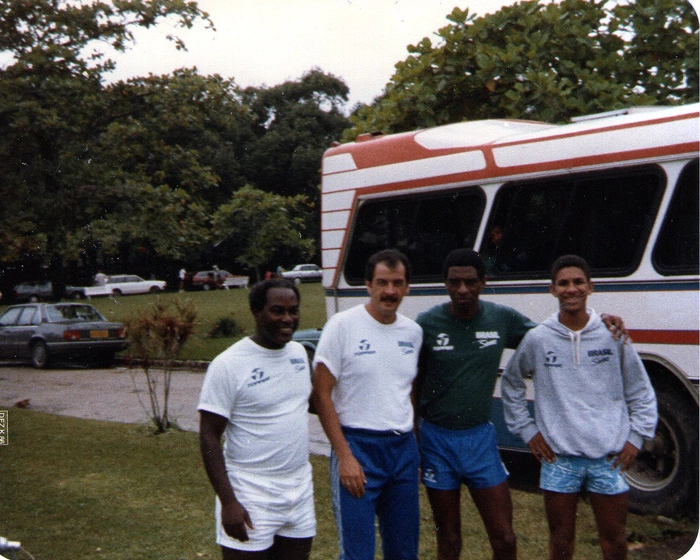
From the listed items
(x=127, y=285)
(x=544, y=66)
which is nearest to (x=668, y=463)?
(x=544, y=66)

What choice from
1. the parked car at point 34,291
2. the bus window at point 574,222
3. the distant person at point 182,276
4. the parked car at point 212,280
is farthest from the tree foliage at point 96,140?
the parked car at point 212,280

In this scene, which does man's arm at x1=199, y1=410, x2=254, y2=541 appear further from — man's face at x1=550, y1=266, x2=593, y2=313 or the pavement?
the pavement

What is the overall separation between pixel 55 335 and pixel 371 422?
51.2 feet

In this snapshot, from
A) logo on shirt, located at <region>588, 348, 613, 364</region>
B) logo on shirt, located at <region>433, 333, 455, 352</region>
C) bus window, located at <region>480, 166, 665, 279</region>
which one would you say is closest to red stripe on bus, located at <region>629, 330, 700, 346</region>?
bus window, located at <region>480, 166, 665, 279</region>

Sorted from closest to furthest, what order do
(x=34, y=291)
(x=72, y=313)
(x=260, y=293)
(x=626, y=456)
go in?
1. (x=260, y=293)
2. (x=626, y=456)
3. (x=72, y=313)
4. (x=34, y=291)

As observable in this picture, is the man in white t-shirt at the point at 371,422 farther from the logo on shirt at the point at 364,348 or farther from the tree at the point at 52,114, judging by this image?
the tree at the point at 52,114

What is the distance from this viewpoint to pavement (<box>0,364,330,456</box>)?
37.2 feet

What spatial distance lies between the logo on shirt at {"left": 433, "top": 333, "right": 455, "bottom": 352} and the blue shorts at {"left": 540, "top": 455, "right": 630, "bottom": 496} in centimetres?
68

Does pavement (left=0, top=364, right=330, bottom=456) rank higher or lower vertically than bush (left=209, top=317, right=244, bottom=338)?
lower

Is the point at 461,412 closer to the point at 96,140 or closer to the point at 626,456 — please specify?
the point at 626,456

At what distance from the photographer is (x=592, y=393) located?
3.92m

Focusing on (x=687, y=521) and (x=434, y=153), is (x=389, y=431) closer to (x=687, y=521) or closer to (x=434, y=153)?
(x=687, y=521)

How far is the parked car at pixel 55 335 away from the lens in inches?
719

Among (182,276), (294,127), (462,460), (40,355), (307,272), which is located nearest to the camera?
(462,460)
